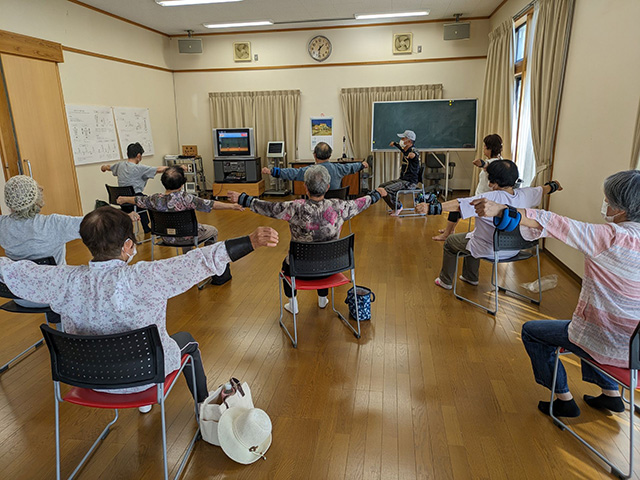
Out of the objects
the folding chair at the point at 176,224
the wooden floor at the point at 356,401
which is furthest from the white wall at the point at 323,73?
the wooden floor at the point at 356,401

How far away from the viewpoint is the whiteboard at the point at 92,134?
6117 mm

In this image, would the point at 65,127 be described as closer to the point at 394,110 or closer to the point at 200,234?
the point at 200,234

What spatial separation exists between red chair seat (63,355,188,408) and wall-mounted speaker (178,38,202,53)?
8.52 meters

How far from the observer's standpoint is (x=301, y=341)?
2.95 m

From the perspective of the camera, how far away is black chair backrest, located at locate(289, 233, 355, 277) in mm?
2641

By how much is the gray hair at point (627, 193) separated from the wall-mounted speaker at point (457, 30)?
7.18m

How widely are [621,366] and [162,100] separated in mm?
8946

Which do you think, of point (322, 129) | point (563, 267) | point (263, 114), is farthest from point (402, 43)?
point (563, 267)

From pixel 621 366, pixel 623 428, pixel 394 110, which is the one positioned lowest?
pixel 623 428

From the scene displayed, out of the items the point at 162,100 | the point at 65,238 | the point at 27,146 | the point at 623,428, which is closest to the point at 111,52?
the point at 162,100

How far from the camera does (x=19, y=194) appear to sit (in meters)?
2.42

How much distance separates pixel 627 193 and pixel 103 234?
2137 millimetres

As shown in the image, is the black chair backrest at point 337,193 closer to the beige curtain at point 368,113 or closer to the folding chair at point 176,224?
the folding chair at point 176,224

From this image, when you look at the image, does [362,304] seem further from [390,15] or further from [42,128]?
[390,15]
